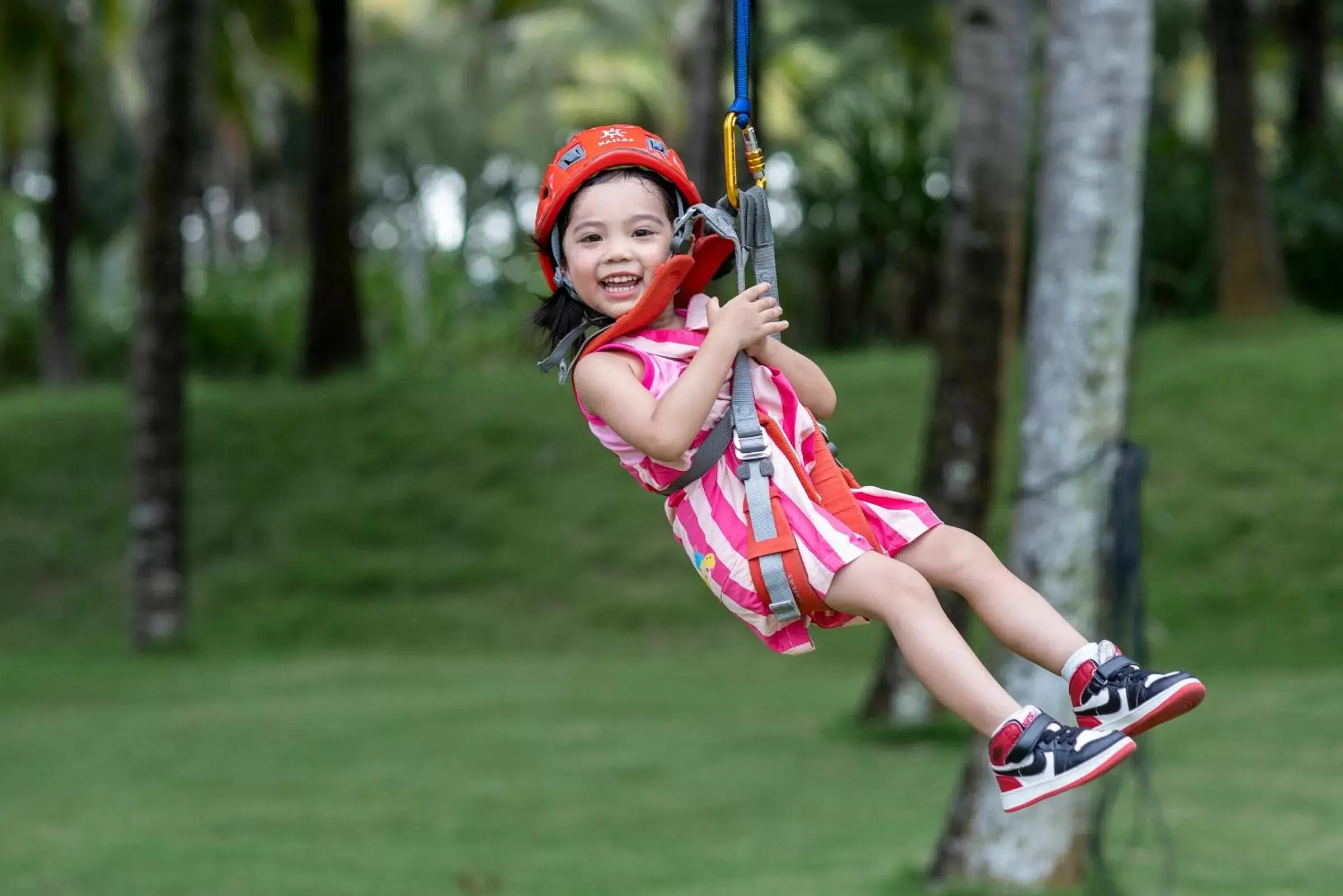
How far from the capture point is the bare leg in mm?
3320

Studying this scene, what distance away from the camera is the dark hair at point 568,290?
3420 millimetres

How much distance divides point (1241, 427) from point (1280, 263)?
9.20 feet

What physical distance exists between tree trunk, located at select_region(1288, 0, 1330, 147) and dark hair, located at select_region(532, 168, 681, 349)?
1756 centimetres

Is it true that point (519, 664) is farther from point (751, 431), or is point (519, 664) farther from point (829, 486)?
point (751, 431)

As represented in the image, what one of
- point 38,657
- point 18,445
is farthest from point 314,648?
point 18,445

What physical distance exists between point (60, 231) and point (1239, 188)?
13726 millimetres

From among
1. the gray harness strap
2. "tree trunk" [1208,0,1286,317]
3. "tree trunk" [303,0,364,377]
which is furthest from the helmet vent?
"tree trunk" [303,0,364,377]

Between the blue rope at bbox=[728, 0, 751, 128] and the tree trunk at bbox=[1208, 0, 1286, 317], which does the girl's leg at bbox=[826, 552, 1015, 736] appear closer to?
the blue rope at bbox=[728, 0, 751, 128]

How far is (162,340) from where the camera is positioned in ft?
44.8

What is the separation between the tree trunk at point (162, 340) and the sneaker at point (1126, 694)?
1130 centimetres

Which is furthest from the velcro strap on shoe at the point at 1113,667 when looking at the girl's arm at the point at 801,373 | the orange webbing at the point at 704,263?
the orange webbing at the point at 704,263

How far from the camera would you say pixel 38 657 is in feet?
46.5

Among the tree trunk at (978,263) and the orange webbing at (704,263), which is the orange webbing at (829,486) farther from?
the tree trunk at (978,263)

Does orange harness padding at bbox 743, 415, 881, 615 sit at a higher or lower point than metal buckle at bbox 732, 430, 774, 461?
lower
